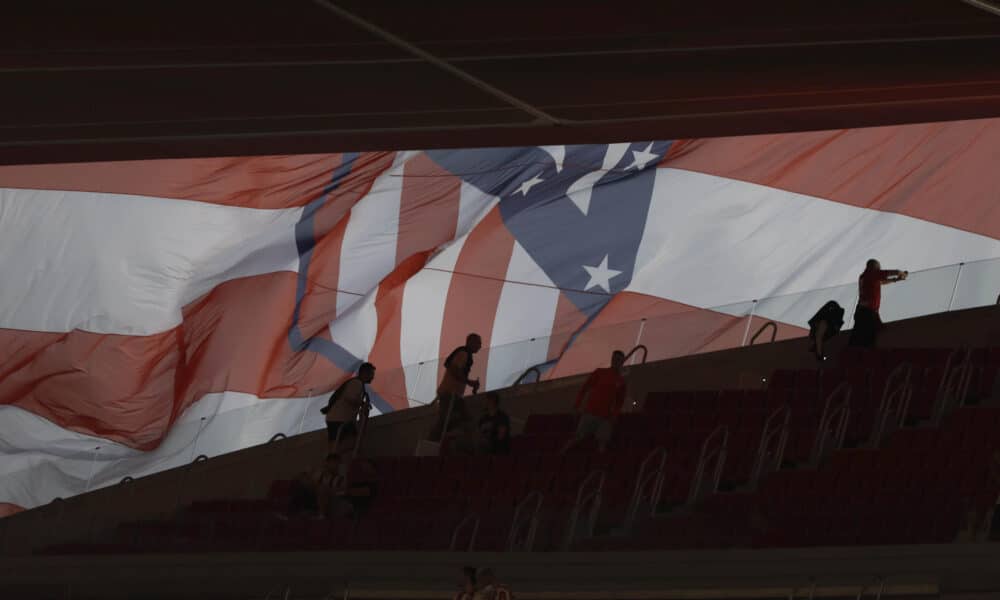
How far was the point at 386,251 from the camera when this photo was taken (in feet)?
70.4

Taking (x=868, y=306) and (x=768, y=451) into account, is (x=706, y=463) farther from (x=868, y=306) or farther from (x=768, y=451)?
(x=868, y=306)

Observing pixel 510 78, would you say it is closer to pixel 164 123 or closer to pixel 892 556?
pixel 164 123

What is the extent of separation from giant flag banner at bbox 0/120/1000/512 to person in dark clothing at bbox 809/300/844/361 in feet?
13.8

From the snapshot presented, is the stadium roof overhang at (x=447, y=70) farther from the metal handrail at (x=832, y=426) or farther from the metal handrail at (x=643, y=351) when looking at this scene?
the metal handrail at (x=643, y=351)

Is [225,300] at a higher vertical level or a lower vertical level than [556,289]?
lower

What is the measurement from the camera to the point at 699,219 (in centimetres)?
2070

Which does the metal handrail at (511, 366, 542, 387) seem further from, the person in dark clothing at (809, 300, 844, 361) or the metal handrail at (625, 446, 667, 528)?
the metal handrail at (625, 446, 667, 528)

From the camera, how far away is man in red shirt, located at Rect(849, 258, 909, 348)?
1502cm

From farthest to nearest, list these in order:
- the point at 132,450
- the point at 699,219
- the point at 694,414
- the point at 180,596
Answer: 1. the point at 699,219
2. the point at 132,450
3. the point at 694,414
4. the point at 180,596

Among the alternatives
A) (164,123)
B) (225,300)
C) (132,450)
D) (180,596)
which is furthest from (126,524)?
(164,123)

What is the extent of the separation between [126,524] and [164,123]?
1009cm

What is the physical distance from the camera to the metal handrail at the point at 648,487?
11.8 metres

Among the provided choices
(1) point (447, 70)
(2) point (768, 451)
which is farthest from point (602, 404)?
(1) point (447, 70)

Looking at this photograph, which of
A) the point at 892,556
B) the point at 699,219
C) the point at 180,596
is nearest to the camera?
the point at 892,556
